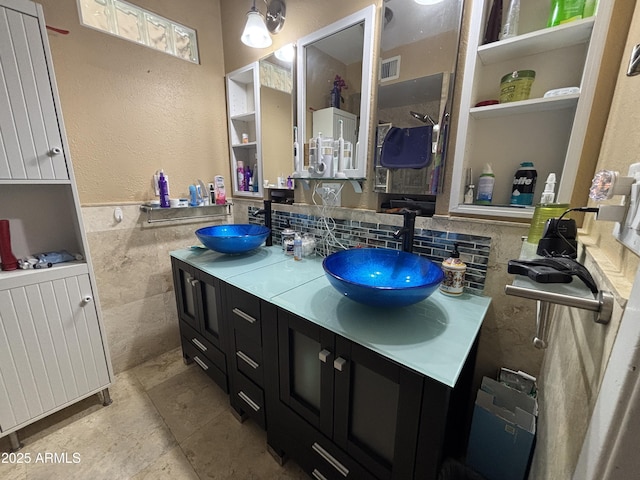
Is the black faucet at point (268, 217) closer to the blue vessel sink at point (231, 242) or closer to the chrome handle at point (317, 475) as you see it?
the blue vessel sink at point (231, 242)

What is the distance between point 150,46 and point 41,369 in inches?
72.3

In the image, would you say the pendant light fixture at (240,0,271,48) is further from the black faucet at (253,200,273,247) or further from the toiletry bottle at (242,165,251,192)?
the black faucet at (253,200,273,247)

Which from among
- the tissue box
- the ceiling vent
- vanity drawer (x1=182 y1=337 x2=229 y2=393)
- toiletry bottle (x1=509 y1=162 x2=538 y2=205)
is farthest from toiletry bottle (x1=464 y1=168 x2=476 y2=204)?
vanity drawer (x1=182 y1=337 x2=229 y2=393)

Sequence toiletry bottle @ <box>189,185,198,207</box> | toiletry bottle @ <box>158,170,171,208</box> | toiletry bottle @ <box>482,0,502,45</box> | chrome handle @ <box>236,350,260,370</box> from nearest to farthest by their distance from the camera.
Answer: toiletry bottle @ <box>482,0,502,45</box>, chrome handle @ <box>236,350,260,370</box>, toiletry bottle @ <box>158,170,171,208</box>, toiletry bottle @ <box>189,185,198,207</box>

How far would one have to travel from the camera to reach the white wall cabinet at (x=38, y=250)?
3.27ft

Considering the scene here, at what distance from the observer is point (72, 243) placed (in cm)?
140

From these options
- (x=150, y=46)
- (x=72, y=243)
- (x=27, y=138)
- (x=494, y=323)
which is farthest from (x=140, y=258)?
(x=494, y=323)

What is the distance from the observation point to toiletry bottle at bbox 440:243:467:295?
3.26 ft

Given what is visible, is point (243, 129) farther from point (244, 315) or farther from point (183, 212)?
point (244, 315)

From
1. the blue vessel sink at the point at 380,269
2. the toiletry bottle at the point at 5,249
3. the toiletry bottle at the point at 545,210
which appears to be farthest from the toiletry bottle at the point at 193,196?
the toiletry bottle at the point at 545,210

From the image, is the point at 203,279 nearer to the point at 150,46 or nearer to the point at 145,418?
the point at 145,418

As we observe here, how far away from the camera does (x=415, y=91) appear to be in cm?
109

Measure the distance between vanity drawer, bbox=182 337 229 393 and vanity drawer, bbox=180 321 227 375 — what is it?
17mm

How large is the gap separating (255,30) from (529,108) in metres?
1.34
